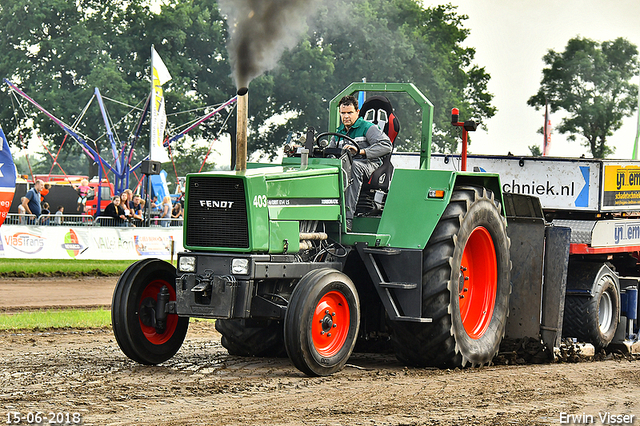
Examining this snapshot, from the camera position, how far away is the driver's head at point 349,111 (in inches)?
322

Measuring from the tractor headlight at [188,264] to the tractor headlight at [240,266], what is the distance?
37 cm

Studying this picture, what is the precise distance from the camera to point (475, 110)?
166 ft

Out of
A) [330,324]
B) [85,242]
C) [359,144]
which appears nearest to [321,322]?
[330,324]

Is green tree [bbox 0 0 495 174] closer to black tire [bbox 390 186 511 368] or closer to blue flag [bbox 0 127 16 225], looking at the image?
blue flag [bbox 0 127 16 225]

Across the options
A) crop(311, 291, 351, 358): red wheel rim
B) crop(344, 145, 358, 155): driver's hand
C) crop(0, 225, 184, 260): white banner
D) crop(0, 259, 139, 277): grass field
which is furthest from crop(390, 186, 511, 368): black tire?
crop(0, 225, 184, 260): white banner

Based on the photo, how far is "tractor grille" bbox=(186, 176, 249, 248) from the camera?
22.9 ft

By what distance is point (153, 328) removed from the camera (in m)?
7.70

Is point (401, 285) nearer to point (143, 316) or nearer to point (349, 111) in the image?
point (349, 111)

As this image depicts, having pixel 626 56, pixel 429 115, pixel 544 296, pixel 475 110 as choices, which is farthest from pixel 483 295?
pixel 475 110

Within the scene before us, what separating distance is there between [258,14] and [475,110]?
42.3 metres

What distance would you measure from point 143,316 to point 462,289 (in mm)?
2805

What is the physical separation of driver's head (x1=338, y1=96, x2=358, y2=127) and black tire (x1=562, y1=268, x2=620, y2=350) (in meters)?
3.49

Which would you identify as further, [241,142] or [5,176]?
[5,176]

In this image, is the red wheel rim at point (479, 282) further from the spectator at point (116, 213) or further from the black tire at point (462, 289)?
the spectator at point (116, 213)
